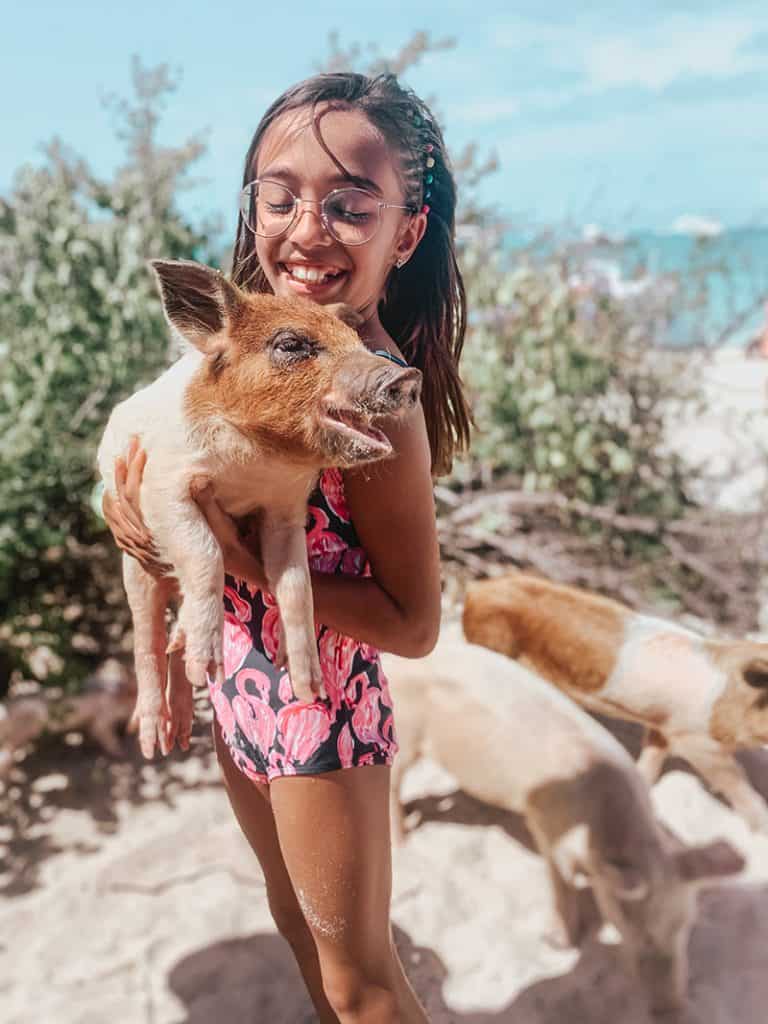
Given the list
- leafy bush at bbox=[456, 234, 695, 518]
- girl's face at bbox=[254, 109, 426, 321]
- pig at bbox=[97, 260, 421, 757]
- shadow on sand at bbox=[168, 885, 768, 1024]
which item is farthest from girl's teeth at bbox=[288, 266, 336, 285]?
leafy bush at bbox=[456, 234, 695, 518]

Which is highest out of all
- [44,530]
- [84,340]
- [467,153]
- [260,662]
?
[467,153]

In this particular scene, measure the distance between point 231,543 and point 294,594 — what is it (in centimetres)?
13

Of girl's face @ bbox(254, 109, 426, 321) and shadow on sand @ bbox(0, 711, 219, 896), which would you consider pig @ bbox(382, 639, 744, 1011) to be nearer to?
shadow on sand @ bbox(0, 711, 219, 896)

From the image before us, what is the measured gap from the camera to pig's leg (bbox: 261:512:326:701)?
4.51ft

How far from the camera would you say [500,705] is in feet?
9.50

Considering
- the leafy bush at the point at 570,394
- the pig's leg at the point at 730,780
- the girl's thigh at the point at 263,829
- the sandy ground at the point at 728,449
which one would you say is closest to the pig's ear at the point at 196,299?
the girl's thigh at the point at 263,829

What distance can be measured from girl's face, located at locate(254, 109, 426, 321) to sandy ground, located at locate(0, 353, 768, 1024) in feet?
5.32

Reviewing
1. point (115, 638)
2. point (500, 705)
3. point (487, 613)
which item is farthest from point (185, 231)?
point (500, 705)

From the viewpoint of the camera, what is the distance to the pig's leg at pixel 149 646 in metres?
1.57

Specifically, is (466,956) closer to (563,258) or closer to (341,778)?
Result: (341,778)

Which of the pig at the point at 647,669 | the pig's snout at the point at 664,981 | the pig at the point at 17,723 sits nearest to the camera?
the pig's snout at the point at 664,981

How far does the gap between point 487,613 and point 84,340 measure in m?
2.39

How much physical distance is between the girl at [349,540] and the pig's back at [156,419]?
2.1 inches

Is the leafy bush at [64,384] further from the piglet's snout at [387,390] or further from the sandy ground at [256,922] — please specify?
the piglet's snout at [387,390]
